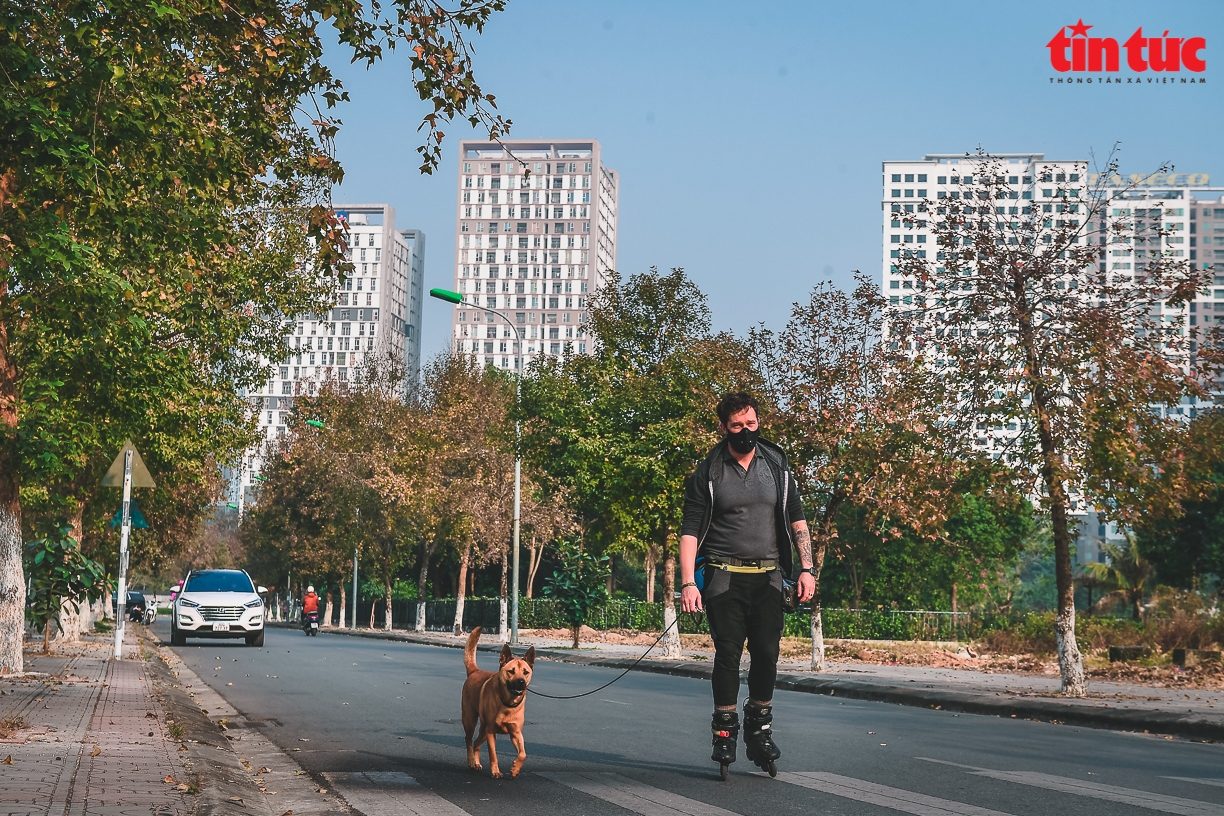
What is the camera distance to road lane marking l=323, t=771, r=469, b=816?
6977 millimetres

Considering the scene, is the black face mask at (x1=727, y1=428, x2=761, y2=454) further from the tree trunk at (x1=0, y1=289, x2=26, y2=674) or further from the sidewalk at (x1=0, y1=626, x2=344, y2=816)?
the tree trunk at (x1=0, y1=289, x2=26, y2=674)

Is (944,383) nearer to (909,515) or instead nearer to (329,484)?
(909,515)

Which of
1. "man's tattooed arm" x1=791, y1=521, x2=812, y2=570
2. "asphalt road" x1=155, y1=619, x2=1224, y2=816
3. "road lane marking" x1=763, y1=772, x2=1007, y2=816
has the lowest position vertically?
"asphalt road" x1=155, y1=619, x2=1224, y2=816

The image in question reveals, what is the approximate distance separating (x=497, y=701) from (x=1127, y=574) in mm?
58459

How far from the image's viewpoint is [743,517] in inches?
308

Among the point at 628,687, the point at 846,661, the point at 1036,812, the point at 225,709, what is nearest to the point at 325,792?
the point at 1036,812

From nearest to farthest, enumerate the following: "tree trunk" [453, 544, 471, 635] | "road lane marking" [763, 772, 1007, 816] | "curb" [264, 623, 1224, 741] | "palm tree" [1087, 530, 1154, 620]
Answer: "road lane marking" [763, 772, 1007, 816] → "curb" [264, 623, 1224, 741] → "tree trunk" [453, 544, 471, 635] → "palm tree" [1087, 530, 1154, 620]

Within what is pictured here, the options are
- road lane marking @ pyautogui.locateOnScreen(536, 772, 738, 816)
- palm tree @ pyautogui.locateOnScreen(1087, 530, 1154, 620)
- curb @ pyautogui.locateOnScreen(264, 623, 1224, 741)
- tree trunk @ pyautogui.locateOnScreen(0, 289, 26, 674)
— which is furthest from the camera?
palm tree @ pyautogui.locateOnScreen(1087, 530, 1154, 620)

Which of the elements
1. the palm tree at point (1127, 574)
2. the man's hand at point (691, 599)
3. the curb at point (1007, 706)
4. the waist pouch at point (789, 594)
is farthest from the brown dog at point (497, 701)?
the palm tree at point (1127, 574)

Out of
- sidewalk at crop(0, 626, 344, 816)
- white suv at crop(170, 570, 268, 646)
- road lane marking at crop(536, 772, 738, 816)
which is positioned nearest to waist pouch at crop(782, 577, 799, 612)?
road lane marking at crop(536, 772, 738, 816)

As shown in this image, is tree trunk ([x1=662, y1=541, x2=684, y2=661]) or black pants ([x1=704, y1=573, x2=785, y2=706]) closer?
black pants ([x1=704, y1=573, x2=785, y2=706])

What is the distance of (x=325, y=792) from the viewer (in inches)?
311

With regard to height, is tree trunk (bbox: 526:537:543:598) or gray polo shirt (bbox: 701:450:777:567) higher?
gray polo shirt (bbox: 701:450:777:567)

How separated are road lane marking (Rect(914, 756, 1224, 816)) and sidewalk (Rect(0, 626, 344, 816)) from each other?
4.37 m
